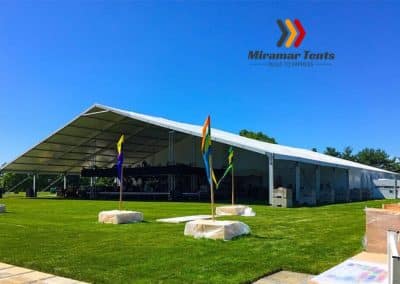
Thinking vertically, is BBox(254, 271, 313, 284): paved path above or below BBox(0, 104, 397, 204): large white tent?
below

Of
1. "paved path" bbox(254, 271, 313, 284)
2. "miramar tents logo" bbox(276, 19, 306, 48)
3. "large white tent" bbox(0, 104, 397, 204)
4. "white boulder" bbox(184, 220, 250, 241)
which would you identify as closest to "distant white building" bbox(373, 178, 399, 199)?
"large white tent" bbox(0, 104, 397, 204)

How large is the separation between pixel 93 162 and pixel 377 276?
127 ft

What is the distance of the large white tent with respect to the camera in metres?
29.7

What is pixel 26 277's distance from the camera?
5309 mm

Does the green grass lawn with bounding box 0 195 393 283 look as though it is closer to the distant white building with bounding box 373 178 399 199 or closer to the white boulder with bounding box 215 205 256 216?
the white boulder with bounding box 215 205 256 216

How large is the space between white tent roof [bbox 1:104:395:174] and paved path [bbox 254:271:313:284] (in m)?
18.8

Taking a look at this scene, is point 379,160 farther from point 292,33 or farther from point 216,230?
point 216,230

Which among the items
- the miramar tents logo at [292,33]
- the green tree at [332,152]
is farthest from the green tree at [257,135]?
the miramar tents logo at [292,33]

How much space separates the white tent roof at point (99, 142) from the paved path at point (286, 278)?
61.6 feet

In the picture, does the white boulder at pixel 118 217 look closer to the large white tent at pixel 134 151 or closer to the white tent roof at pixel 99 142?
the white tent roof at pixel 99 142

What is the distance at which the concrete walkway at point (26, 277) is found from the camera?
507 centimetres

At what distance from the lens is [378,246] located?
14.9 ft

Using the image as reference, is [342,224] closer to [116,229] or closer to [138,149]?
[116,229]

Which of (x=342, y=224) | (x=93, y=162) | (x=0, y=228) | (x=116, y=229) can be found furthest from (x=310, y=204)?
(x=93, y=162)
